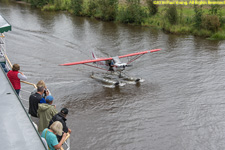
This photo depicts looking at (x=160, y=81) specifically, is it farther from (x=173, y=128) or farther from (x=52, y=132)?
(x=52, y=132)

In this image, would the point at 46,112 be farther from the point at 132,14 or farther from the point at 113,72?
the point at 132,14

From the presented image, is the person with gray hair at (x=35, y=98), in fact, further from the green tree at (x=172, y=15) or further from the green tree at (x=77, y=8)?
the green tree at (x=77, y=8)

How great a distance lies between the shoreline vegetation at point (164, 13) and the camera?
83.4ft

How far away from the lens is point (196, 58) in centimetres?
1905

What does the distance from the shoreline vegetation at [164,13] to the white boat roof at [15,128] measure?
22.3 metres

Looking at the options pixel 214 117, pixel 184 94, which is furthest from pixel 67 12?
pixel 214 117

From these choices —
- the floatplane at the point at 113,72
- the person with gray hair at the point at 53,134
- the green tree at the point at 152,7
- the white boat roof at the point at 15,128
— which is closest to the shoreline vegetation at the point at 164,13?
the green tree at the point at 152,7

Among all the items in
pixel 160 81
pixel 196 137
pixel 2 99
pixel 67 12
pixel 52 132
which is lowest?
pixel 196 137

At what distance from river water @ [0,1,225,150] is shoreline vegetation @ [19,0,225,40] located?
1866 mm

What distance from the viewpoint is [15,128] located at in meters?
4.91

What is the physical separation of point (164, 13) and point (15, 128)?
27252mm

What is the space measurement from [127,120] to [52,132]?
256 inches

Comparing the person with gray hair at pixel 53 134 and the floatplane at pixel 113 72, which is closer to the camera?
the person with gray hair at pixel 53 134

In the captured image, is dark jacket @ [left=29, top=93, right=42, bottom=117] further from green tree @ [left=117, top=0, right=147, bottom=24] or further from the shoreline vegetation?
green tree @ [left=117, top=0, right=147, bottom=24]
